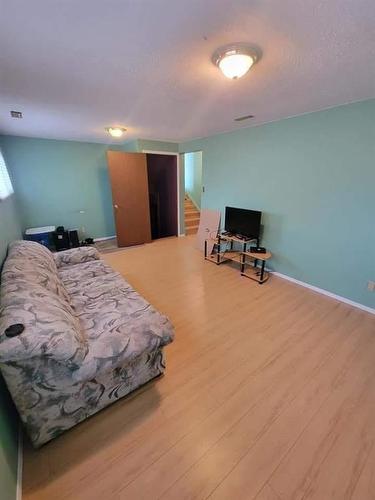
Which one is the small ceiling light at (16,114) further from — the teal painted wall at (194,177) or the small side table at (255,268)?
the teal painted wall at (194,177)

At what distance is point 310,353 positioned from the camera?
1.86 m

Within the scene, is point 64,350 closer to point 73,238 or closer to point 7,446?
point 7,446

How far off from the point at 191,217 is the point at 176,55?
492 cm

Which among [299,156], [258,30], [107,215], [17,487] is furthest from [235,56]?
[107,215]

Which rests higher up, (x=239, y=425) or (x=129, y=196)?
(x=129, y=196)

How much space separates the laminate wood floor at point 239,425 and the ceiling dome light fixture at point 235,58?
218 cm

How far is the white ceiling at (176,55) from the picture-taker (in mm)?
1019

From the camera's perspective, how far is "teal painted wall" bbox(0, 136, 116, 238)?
4082 millimetres

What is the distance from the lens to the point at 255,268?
3523mm

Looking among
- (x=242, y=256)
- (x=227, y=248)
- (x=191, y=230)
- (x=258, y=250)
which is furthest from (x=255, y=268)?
(x=191, y=230)

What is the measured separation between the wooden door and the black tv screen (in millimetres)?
2062

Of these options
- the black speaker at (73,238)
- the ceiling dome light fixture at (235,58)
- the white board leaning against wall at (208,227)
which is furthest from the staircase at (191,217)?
the ceiling dome light fixture at (235,58)

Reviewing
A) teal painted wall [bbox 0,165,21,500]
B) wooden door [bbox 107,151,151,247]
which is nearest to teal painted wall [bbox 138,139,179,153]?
wooden door [bbox 107,151,151,247]

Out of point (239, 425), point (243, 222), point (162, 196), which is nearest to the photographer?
point (239, 425)
